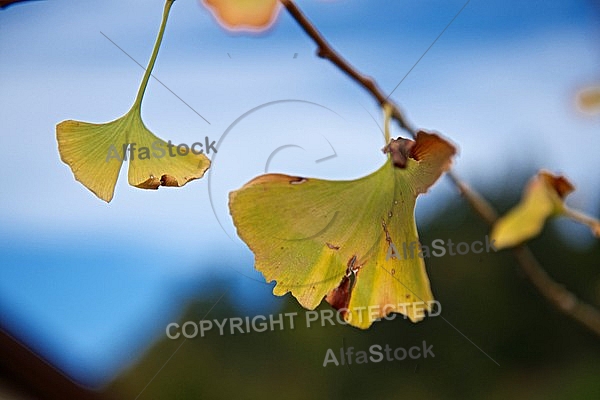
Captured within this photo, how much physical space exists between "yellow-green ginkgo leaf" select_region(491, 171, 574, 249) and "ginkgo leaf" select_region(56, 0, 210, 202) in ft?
0.36

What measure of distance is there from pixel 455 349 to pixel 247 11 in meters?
3.63

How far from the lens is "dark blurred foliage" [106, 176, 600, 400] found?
112 inches

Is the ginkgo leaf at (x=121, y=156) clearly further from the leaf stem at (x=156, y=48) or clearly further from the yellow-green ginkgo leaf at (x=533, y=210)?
the yellow-green ginkgo leaf at (x=533, y=210)

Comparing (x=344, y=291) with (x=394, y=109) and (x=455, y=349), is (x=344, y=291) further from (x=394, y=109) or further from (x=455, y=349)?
(x=455, y=349)

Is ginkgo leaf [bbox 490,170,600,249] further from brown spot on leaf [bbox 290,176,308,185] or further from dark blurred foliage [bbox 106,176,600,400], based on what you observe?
dark blurred foliage [bbox 106,176,600,400]

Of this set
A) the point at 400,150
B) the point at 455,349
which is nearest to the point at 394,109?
the point at 400,150

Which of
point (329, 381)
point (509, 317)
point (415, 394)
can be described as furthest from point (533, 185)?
point (509, 317)

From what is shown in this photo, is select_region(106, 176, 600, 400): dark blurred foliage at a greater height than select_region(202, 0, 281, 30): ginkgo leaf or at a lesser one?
lesser

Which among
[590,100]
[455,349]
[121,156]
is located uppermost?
[590,100]

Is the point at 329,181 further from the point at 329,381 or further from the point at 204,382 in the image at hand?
the point at 329,381

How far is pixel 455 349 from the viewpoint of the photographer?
3.66 meters

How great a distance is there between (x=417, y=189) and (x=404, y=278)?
4 centimetres

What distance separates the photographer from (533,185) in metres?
0.15

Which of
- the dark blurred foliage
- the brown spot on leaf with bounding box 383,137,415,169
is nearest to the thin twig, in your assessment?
the brown spot on leaf with bounding box 383,137,415,169
